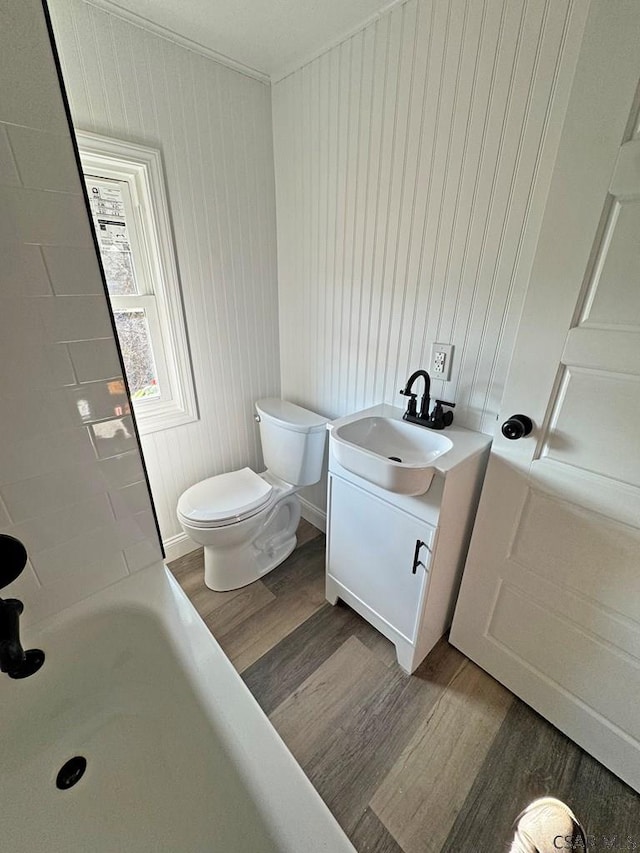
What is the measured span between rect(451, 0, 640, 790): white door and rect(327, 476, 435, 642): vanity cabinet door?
23cm

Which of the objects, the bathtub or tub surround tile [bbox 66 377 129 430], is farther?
tub surround tile [bbox 66 377 129 430]

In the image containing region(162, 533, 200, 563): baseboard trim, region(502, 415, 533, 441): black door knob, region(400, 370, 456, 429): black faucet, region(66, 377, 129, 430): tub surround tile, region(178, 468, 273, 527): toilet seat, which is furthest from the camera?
region(162, 533, 200, 563): baseboard trim

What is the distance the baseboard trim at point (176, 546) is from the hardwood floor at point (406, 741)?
42 centimetres

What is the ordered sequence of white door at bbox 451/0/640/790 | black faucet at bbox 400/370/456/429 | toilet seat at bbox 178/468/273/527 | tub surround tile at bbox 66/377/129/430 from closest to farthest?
white door at bbox 451/0/640/790
tub surround tile at bbox 66/377/129/430
black faucet at bbox 400/370/456/429
toilet seat at bbox 178/468/273/527

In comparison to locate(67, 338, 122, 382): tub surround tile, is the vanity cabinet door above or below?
below

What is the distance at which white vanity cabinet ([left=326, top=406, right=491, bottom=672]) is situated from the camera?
1.07 m

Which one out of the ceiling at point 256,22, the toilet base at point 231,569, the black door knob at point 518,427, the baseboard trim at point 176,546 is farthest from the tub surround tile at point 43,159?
the baseboard trim at point 176,546

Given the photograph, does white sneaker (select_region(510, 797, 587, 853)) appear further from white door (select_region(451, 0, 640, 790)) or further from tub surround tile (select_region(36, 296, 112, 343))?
tub surround tile (select_region(36, 296, 112, 343))

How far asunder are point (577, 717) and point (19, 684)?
1592 mm

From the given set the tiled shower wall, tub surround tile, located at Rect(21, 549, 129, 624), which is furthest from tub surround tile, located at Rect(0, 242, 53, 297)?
tub surround tile, located at Rect(21, 549, 129, 624)

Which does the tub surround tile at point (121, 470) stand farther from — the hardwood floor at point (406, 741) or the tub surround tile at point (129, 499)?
the hardwood floor at point (406, 741)

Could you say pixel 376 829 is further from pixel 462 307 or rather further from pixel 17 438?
pixel 462 307

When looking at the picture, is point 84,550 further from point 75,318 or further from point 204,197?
point 204,197

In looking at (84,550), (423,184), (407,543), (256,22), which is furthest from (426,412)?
(256,22)
